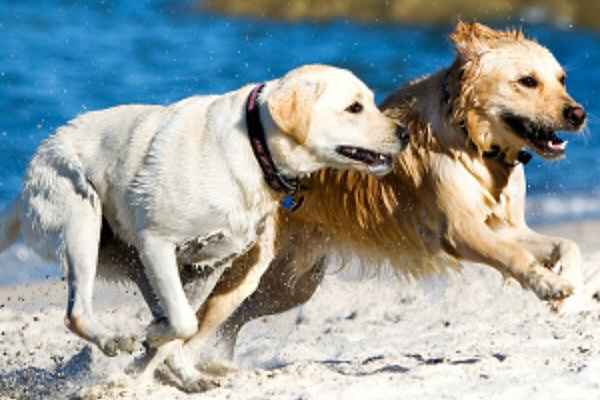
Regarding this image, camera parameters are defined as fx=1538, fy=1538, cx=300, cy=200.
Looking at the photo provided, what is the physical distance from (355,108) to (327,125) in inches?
5.7

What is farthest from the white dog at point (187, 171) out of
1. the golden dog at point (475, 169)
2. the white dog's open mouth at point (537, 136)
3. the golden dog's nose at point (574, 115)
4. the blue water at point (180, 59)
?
the blue water at point (180, 59)

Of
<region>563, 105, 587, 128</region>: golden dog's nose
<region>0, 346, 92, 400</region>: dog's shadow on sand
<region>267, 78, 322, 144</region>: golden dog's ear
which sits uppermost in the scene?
<region>563, 105, 587, 128</region>: golden dog's nose

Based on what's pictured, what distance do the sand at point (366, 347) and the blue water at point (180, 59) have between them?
284 centimetres

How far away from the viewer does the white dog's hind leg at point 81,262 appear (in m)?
6.20

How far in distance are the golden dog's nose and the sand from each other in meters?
0.93

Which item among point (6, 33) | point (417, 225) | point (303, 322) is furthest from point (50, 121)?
point (417, 225)

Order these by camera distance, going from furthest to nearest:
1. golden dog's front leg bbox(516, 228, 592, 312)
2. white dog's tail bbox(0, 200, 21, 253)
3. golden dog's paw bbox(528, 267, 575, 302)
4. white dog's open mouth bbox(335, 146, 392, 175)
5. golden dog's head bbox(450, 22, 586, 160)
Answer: white dog's tail bbox(0, 200, 21, 253)
golden dog's head bbox(450, 22, 586, 160)
golden dog's front leg bbox(516, 228, 592, 312)
golden dog's paw bbox(528, 267, 575, 302)
white dog's open mouth bbox(335, 146, 392, 175)

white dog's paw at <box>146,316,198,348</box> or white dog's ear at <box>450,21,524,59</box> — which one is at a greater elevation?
white dog's ear at <box>450,21,524,59</box>

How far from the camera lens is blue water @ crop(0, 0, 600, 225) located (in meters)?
12.1

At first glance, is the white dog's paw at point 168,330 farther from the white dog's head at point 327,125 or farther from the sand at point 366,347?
the white dog's head at point 327,125

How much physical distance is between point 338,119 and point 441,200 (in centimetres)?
80

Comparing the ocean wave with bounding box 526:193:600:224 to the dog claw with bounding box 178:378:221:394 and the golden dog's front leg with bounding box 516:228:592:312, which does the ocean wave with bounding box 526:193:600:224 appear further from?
the dog claw with bounding box 178:378:221:394

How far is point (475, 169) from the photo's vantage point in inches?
260

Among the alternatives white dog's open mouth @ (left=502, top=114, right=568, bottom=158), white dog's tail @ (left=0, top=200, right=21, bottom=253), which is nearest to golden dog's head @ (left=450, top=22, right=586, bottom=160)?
white dog's open mouth @ (left=502, top=114, right=568, bottom=158)
